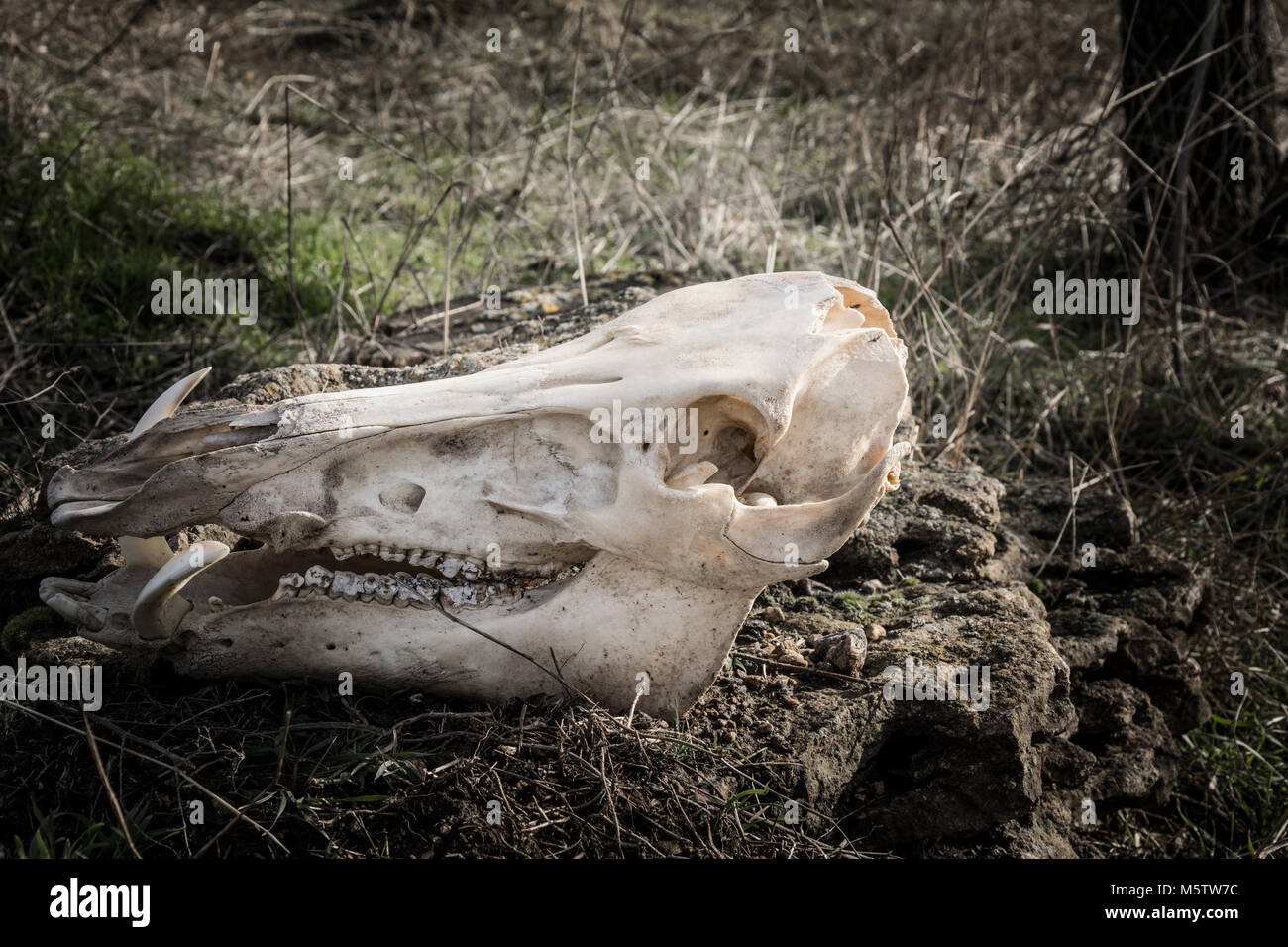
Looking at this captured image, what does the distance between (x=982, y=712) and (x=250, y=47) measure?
8133 mm

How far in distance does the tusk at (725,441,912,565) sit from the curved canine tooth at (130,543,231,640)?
114 cm

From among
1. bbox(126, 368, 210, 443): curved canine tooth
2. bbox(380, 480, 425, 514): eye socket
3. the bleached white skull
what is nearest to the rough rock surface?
the bleached white skull

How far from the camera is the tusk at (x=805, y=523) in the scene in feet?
8.77

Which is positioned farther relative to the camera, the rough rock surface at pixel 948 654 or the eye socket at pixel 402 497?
the rough rock surface at pixel 948 654

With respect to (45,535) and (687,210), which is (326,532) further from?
(687,210)

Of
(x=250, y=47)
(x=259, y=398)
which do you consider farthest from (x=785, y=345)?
(x=250, y=47)

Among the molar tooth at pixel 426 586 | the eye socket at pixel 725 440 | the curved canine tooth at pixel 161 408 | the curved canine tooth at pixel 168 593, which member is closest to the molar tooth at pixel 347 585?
the molar tooth at pixel 426 586

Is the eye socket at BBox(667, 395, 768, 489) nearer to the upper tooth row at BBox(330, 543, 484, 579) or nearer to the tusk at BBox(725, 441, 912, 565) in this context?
the tusk at BBox(725, 441, 912, 565)

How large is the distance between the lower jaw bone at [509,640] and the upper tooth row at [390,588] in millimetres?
23

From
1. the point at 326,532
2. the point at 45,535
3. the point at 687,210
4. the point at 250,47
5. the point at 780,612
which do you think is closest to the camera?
the point at 326,532

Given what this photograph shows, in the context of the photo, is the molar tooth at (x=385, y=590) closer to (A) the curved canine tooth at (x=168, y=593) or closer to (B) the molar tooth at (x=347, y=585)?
(B) the molar tooth at (x=347, y=585)

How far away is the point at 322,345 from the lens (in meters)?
4.94

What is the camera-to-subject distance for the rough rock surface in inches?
119

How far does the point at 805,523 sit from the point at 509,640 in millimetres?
745
